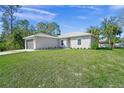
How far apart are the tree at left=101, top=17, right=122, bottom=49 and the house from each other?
8.64 metres

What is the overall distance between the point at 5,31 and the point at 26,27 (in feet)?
10.7

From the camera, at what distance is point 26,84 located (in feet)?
13.3

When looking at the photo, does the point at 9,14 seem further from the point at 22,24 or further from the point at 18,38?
the point at 18,38

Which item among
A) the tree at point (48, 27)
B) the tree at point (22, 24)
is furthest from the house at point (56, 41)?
the tree at point (48, 27)

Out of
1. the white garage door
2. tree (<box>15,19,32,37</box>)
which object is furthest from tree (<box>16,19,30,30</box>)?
the white garage door

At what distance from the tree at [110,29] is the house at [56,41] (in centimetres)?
864

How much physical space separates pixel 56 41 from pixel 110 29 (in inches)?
460

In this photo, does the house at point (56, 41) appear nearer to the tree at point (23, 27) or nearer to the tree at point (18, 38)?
the tree at point (18, 38)

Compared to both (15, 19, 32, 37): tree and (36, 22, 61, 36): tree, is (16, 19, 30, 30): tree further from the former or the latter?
(36, 22, 61, 36): tree

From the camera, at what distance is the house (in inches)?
707

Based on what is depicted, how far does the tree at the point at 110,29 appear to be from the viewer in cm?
2591

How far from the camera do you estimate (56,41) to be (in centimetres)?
2055

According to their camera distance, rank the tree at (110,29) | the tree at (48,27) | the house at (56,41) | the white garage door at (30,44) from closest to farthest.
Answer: the house at (56,41)
the white garage door at (30,44)
the tree at (48,27)
the tree at (110,29)

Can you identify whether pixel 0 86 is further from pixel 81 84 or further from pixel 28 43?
pixel 28 43
